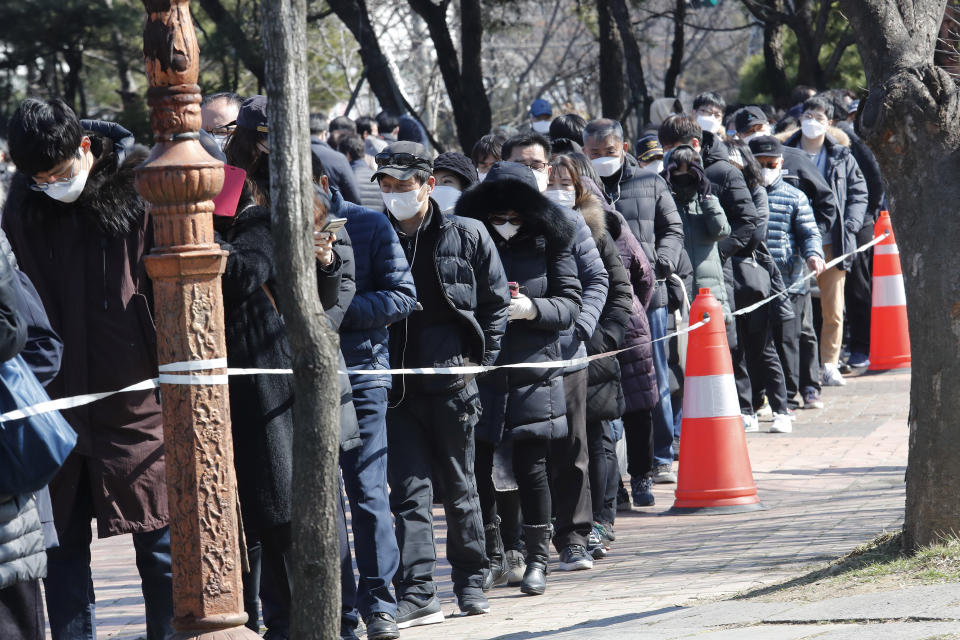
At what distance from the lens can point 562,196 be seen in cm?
754

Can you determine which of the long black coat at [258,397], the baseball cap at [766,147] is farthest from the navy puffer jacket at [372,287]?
the baseball cap at [766,147]

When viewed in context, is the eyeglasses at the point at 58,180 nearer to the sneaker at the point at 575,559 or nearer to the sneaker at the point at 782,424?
the sneaker at the point at 575,559

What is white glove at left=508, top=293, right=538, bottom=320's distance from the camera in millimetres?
6598

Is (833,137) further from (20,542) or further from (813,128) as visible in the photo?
(20,542)

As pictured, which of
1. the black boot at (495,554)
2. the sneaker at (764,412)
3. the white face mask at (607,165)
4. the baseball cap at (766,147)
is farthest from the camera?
the sneaker at (764,412)

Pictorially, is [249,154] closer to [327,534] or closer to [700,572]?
[327,534]

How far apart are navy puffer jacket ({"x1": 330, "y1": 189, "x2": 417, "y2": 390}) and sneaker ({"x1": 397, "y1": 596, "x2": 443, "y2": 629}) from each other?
37.2 inches

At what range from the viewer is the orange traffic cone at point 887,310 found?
13.3 m

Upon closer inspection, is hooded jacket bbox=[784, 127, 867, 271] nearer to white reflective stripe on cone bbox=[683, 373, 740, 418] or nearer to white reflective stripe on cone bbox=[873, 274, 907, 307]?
white reflective stripe on cone bbox=[873, 274, 907, 307]

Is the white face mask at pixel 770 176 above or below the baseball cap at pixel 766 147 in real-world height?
below

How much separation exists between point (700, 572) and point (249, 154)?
2.88 m

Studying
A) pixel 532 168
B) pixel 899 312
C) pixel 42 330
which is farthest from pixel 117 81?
pixel 42 330

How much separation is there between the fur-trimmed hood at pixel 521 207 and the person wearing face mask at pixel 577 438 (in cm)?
14

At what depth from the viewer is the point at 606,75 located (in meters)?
19.8
